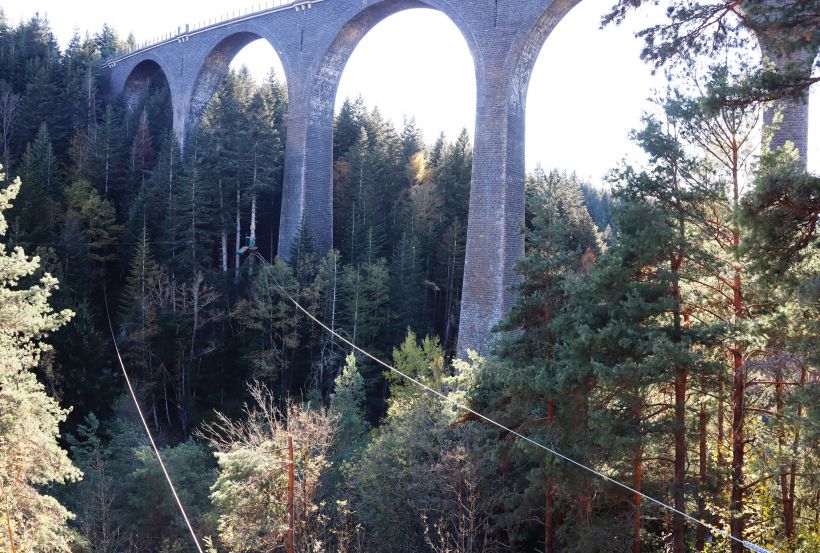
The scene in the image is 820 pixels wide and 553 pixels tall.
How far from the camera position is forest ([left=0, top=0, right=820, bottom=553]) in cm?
620

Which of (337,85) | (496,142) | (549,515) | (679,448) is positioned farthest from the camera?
(337,85)

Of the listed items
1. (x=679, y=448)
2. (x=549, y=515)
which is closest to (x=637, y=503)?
(x=679, y=448)

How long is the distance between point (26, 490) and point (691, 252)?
815 centimetres

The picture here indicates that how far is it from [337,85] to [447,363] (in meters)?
9.83

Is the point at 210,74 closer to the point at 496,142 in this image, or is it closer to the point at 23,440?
the point at 496,142

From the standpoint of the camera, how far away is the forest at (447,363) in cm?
620

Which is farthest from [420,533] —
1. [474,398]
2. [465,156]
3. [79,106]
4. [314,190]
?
[79,106]

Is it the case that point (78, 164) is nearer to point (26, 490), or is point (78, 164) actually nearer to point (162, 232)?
point (162, 232)

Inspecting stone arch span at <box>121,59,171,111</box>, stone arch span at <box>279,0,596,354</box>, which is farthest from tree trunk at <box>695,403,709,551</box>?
stone arch span at <box>121,59,171,111</box>

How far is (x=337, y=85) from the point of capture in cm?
2056

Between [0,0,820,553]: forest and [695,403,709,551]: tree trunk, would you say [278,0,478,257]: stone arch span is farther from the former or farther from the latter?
[695,403,709,551]: tree trunk

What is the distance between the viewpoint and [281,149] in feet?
89.3

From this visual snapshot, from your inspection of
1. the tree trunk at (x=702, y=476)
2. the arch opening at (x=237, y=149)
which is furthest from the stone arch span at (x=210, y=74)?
the tree trunk at (x=702, y=476)

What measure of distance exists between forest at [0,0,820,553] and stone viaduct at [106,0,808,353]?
73.0 inches
